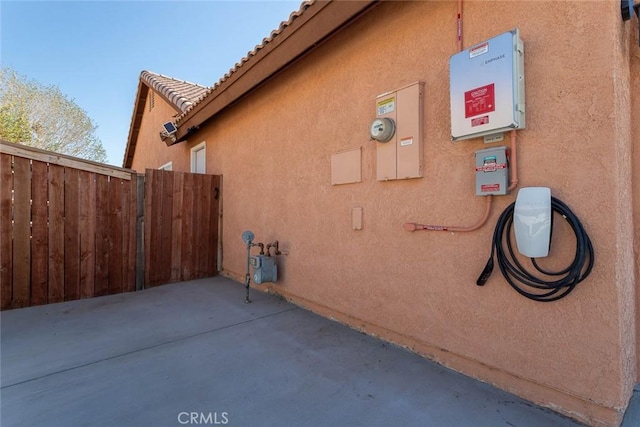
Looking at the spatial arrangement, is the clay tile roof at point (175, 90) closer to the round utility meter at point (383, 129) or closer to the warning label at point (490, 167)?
the round utility meter at point (383, 129)

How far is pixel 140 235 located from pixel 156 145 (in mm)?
6763

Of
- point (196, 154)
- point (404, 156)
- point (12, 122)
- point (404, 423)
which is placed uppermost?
point (12, 122)

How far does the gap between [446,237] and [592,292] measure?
102cm

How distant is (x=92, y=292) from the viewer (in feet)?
16.5

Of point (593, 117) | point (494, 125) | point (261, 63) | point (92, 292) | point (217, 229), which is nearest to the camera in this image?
point (593, 117)

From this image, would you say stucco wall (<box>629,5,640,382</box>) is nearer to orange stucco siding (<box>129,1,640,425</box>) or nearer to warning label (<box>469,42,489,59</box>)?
orange stucco siding (<box>129,1,640,425</box>)

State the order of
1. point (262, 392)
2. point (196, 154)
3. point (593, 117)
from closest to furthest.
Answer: point (593, 117) → point (262, 392) → point (196, 154)

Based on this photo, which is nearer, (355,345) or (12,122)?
(355,345)

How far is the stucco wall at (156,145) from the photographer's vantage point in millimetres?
9172

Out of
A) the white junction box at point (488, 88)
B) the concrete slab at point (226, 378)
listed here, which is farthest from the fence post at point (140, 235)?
the white junction box at point (488, 88)

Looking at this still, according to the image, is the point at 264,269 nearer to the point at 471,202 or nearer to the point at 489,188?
the point at 471,202

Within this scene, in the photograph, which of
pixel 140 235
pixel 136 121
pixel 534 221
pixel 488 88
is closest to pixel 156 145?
pixel 136 121

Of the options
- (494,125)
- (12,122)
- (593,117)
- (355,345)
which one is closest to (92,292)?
(355,345)

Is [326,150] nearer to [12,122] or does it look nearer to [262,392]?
[262,392]
